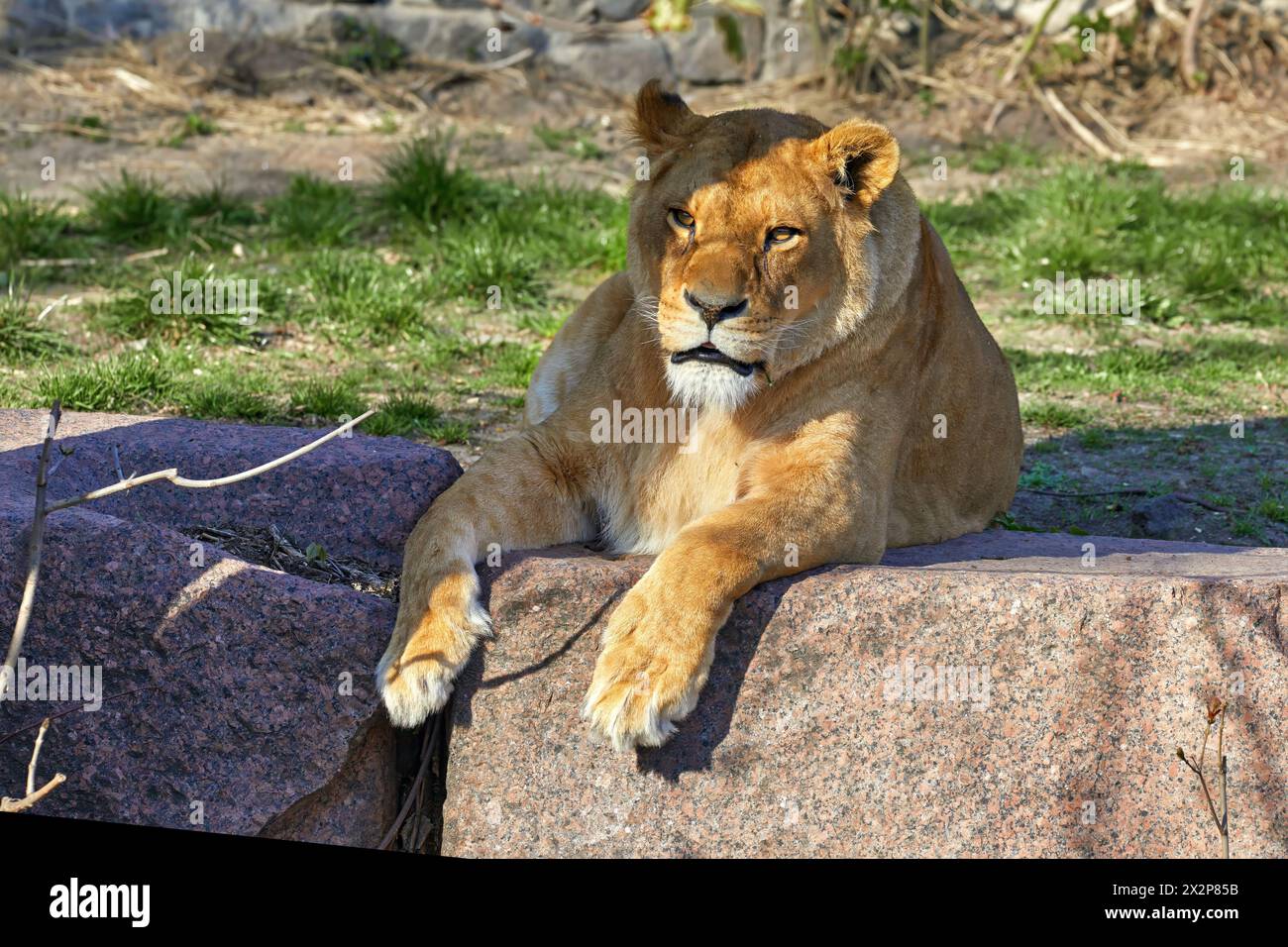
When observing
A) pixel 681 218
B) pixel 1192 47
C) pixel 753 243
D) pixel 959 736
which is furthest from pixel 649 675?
pixel 1192 47

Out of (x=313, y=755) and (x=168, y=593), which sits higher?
(x=168, y=593)

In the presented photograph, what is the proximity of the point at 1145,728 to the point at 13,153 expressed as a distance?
8.81 metres

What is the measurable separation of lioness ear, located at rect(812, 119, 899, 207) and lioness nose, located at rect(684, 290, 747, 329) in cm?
55

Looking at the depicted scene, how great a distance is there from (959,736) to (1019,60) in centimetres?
931

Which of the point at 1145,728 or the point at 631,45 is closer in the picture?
the point at 1145,728

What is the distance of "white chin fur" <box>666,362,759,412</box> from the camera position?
422 cm

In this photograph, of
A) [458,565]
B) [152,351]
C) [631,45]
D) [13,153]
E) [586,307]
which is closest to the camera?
[458,565]

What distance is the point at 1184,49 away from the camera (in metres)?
12.1

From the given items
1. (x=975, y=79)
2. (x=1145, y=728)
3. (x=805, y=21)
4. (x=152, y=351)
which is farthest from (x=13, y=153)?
(x=1145, y=728)

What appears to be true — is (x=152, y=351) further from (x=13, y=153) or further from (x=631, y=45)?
(x=631, y=45)

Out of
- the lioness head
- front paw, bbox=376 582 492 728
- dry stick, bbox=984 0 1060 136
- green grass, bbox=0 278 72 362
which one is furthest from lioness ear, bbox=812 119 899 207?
dry stick, bbox=984 0 1060 136

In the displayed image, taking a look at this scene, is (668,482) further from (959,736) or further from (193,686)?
(193,686)

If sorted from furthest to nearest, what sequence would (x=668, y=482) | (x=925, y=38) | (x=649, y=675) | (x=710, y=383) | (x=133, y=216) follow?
(x=925, y=38) < (x=133, y=216) < (x=668, y=482) < (x=710, y=383) < (x=649, y=675)

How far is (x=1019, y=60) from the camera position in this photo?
39.4 ft
